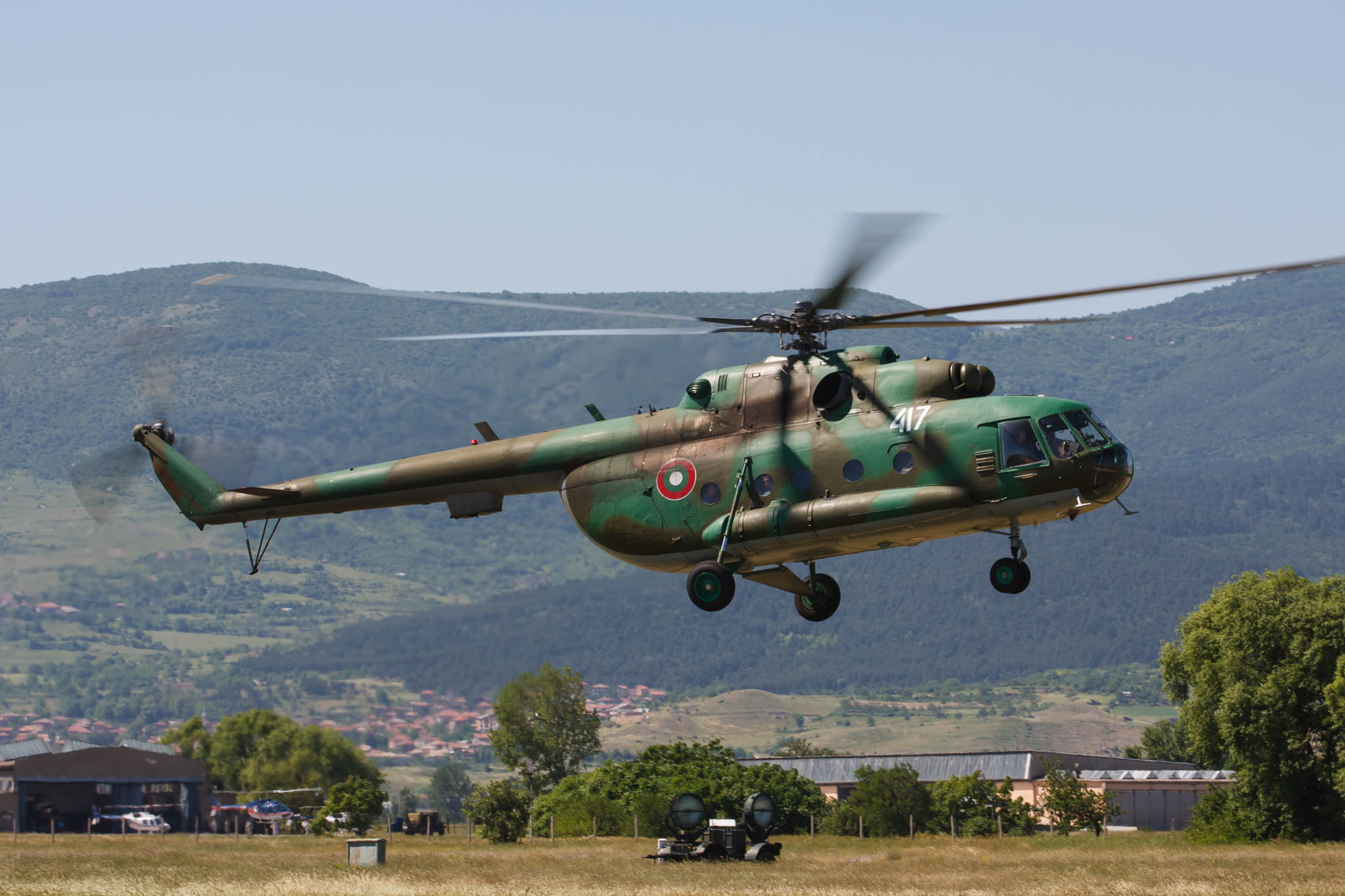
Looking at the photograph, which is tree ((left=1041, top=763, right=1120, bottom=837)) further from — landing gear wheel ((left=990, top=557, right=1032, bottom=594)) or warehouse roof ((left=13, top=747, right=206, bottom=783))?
landing gear wheel ((left=990, top=557, right=1032, bottom=594))

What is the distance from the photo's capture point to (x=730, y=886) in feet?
165

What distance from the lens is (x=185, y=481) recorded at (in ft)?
132

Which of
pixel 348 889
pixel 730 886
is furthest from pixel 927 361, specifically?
pixel 348 889

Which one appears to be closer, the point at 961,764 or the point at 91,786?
the point at 91,786

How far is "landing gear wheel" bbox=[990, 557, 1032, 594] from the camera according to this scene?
1233 inches

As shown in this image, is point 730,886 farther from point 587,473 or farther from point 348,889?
point 587,473

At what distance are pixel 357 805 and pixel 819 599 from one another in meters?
64.6

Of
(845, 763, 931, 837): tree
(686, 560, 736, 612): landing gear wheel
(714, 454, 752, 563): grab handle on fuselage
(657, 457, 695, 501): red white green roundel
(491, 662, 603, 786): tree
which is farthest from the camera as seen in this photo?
(491, 662, 603, 786): tree

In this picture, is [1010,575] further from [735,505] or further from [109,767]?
[109,767]

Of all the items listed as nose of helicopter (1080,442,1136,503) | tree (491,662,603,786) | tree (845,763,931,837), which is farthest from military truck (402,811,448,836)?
nose of helicopter (1080,442,1136,503)

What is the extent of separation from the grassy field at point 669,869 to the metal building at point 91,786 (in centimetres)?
4332

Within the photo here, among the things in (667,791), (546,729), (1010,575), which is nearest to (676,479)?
(1010,575)

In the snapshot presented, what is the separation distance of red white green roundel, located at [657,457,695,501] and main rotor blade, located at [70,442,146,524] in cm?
1532

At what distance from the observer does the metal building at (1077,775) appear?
14062 cm
